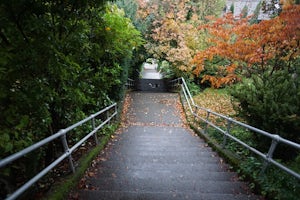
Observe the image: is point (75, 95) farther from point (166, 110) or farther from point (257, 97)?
point (166, 110)

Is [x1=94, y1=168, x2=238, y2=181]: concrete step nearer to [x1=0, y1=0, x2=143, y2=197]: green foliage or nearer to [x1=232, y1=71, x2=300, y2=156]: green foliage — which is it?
[x1=0, y1=0, x2=143, y2=197]: green foliage

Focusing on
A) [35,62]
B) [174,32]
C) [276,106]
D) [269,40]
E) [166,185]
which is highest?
[174,32]

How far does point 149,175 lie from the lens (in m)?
4.00

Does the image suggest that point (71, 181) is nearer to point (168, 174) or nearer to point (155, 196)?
point (155, 196)

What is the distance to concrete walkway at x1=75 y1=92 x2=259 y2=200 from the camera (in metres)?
3.24

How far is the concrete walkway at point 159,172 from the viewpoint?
3.24 m

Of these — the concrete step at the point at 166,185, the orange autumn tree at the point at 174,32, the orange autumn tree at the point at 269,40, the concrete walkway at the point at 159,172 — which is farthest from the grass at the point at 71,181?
the orange autumn tree at the point at 174,32

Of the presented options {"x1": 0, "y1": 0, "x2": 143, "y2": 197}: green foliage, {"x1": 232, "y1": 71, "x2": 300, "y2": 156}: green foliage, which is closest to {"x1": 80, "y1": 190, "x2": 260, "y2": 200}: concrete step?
{"x1": 0, "y1": 0, "x2": 143, "y2": 197}: green foliage

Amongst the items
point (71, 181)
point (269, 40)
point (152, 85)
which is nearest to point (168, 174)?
point (71, 181)

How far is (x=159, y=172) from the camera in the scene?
4148mm

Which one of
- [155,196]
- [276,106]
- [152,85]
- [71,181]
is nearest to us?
[155,196]

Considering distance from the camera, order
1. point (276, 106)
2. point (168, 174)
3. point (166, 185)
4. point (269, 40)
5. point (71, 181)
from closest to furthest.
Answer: point (71, 181) → point (166, 185) → point (168, 174) → point (276, 106) → point (269, 40)

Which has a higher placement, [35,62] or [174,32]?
[174,32]

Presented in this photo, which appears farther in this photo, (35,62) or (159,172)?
(159,172)
